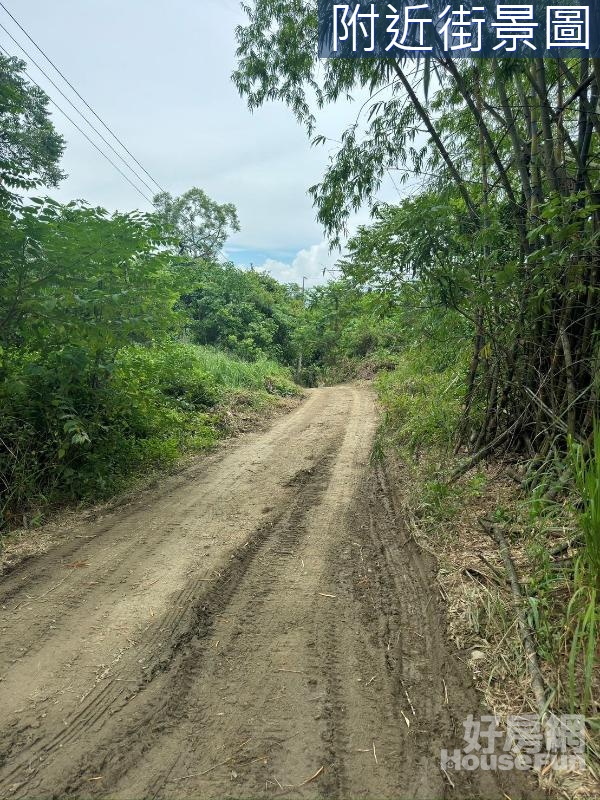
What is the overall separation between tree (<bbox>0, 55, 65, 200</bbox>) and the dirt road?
3.01 metres

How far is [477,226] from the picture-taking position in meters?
4.52

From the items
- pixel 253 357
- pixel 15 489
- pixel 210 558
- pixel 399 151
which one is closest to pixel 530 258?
pixel 399 151

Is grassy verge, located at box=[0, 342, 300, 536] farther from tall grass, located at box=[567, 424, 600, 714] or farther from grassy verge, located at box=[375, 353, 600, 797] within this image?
tall grass, located at box=[567, 424, 600, 714]

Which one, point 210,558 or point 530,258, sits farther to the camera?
point 210,558

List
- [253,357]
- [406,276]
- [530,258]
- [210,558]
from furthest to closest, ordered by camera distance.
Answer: [253,357], [406,276], [210,558], [530,258]

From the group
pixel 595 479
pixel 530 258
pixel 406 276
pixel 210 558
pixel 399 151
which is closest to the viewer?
pixel 595 479

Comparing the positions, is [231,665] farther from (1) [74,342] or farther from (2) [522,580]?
(1) [74,342]

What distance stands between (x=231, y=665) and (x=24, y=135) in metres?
13.2

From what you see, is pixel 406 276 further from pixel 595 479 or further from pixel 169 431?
pixel 169 431

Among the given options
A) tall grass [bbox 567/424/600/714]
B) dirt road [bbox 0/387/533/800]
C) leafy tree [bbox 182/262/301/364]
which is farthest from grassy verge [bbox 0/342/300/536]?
leafy tree [bbox 182/262/301/364]

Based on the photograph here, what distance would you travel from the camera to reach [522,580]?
2.83 meters

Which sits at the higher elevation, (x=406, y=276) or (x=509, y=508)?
(x=406, y=276)

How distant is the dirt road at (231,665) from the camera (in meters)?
1.83

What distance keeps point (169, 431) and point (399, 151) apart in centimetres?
461
